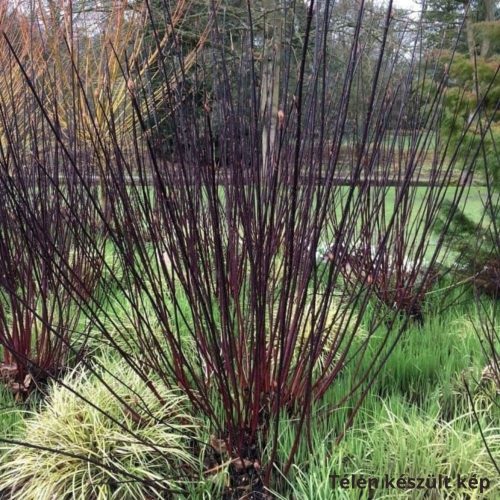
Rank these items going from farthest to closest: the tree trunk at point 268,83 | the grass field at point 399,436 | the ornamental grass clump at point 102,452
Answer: the tree trunk at point 268,83
the ornamental grass clump at point 102,452
the grass field at point 399,436

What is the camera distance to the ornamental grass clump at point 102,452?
5.93ft

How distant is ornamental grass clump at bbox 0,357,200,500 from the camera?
181 cm

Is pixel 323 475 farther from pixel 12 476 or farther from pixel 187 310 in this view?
pixel 187 310

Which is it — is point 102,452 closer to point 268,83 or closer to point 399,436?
point 399,436

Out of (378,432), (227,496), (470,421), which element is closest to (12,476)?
(227,496)

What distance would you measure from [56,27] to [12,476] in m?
3.92

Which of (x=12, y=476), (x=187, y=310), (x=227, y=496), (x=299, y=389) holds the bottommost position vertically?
(x=187, y=310)

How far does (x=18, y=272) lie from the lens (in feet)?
8.51

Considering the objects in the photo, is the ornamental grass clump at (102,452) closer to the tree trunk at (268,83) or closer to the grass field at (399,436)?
the grass field at (399,436)

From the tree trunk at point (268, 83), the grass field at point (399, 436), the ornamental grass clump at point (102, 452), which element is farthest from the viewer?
the tree trunk at point (268, 83)

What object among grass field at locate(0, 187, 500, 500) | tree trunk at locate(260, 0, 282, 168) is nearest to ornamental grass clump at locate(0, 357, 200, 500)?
grass field at locate(0, 187, 500, 500)

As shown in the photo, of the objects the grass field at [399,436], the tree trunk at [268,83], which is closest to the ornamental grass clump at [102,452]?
the grass field at [399,436]

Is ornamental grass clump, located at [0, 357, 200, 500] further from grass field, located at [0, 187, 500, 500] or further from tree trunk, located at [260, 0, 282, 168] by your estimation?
tree trunk, located at [260, 0, 282, 168]

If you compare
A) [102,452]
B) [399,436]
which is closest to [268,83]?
[399,436]
